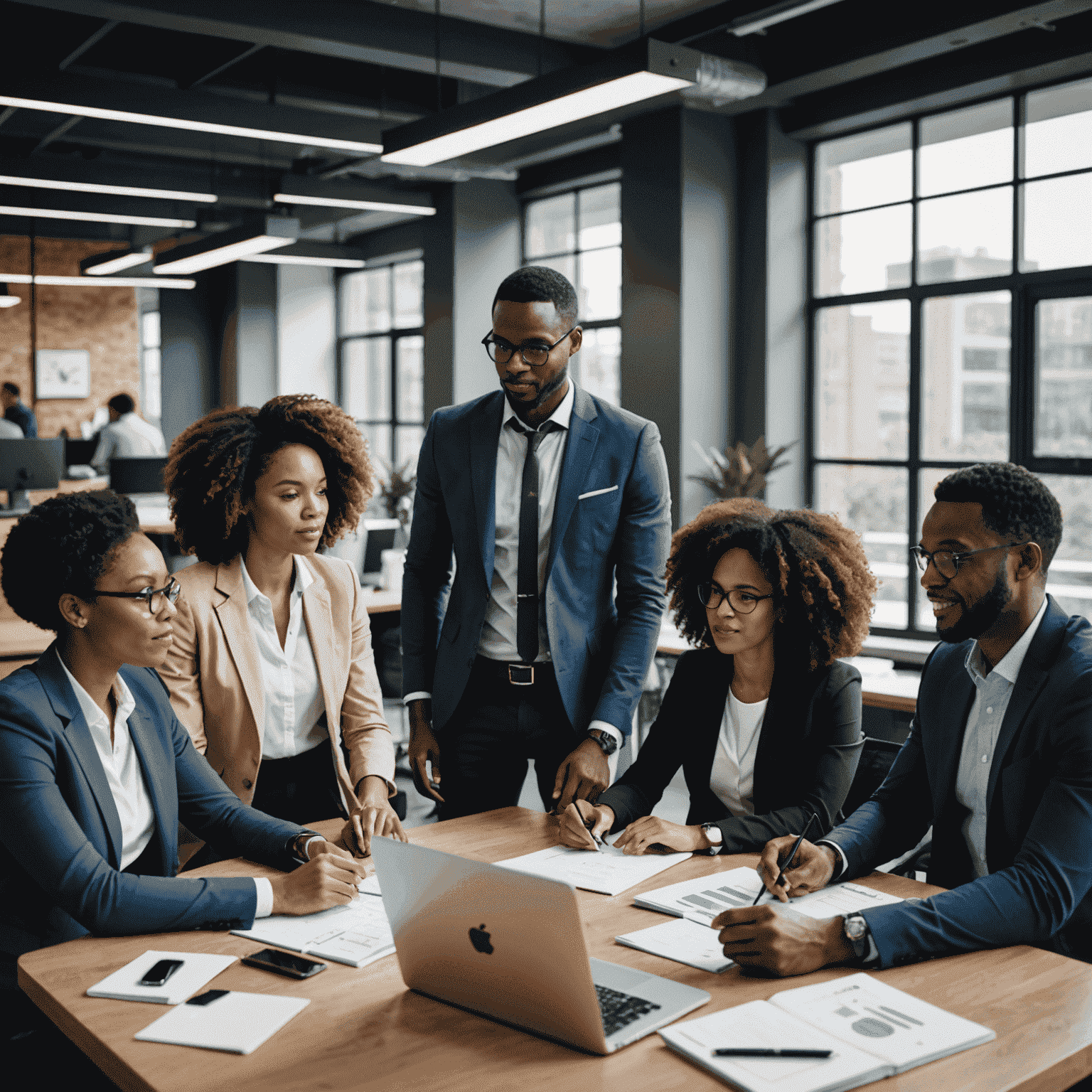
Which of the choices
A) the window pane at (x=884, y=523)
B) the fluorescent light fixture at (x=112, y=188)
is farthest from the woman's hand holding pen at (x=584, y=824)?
the fluorescent light fixture at (x=112, y=188)

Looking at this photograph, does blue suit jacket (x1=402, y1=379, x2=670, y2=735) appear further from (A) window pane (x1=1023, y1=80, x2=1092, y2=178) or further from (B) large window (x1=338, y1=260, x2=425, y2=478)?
(B) large window (x1=338, y1=260, x2=425, y2=478)

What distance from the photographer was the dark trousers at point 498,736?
2.31 metres

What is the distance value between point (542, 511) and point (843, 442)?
4.31 metres

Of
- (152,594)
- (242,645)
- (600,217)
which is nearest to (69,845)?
(152,594)

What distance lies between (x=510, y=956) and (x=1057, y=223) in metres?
5.12

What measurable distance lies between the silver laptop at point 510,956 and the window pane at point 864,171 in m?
5.46

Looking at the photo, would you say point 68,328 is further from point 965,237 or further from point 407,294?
point 965,237

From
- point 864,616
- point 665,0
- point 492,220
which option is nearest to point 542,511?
point 864,616

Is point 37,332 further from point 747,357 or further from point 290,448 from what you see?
point 290,448

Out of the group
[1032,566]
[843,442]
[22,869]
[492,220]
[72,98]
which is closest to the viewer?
[22,869]

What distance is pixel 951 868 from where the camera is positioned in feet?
6.30

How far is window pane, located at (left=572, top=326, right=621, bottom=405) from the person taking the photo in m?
7.91

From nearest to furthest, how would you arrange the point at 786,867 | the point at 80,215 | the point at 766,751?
the point at 786,867 → the point at 766,751 → the point at 80,215

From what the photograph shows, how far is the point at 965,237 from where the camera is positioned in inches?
223
